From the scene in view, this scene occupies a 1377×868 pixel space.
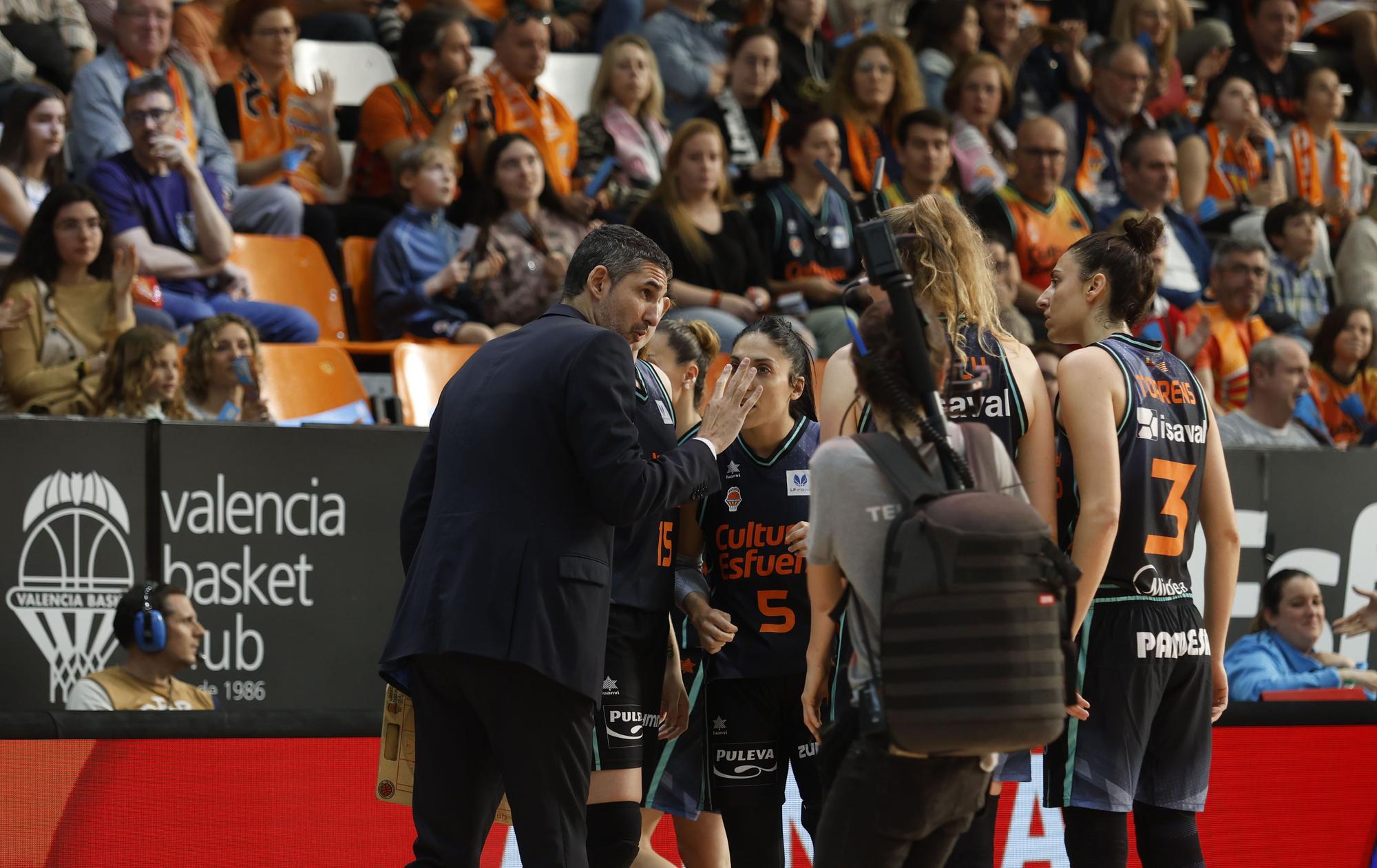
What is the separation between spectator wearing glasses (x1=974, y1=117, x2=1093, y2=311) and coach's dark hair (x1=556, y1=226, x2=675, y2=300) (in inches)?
233

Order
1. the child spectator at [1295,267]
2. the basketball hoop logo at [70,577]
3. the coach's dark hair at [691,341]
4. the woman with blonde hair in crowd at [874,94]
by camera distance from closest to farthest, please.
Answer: the coach's dark hair at [691,341] → the basketball hoop logo at [70,577] → the woman with blonde hair in crowd at [874,94] → the child spectator at [1295,267]

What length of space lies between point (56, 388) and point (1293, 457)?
5.71 metres

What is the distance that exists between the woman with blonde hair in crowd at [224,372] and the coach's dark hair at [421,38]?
2928mm

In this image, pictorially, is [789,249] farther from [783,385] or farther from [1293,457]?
[783,385]

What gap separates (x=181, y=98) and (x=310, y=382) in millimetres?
2033

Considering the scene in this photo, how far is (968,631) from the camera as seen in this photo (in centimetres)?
307

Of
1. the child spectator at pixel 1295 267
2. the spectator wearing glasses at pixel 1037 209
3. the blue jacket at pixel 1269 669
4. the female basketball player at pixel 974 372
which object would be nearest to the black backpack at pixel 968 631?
the female basketball player at pixel 974 372

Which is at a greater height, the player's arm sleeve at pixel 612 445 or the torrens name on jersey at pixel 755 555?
the player's arm sleeve at pixel 612 445

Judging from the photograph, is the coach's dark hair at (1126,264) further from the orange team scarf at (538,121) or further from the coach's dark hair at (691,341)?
the orange team scarf at (538,121)

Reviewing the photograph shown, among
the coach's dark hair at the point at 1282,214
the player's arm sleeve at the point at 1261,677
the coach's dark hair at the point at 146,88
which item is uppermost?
the coach's dark hair at the point at 146,88

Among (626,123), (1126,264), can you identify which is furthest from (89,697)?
(626,123)

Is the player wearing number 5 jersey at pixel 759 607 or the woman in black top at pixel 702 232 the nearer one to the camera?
the player wearing number 5 jersey at pixel 759 607

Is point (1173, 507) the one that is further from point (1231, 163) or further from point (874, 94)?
point (1231, 163)

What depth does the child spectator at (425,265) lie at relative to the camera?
28.1ft
